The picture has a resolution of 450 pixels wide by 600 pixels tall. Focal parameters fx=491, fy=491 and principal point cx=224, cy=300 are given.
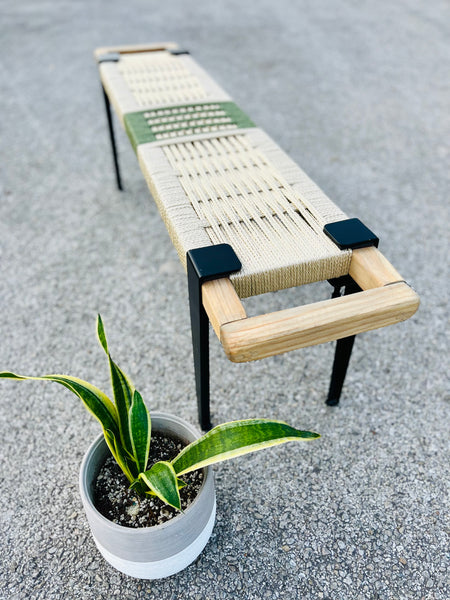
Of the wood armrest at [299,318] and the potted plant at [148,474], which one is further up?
the wood armrest at [299,318]

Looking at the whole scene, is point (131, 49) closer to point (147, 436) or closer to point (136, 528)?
point (147, 436)

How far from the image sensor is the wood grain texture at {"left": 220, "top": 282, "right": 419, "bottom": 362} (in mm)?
816

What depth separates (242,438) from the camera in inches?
30.7

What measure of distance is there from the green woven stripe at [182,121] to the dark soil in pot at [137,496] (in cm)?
82

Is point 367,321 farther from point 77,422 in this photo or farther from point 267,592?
point 77,422

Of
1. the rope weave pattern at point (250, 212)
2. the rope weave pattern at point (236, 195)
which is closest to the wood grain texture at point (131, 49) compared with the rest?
the rope weave pattern at point (236, 195)

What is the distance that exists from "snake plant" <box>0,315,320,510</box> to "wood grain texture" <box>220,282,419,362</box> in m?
0.12

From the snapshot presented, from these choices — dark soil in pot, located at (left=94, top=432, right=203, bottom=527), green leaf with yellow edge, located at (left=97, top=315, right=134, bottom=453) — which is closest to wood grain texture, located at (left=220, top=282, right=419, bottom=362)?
green leaf with yellow edge, located at (left=97, top=315, right=134, bottom=453)

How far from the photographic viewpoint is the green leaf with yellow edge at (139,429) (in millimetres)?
869

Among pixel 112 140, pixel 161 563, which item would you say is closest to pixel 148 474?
pixel 161 563

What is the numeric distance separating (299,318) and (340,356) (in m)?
0.39

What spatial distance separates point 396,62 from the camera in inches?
131

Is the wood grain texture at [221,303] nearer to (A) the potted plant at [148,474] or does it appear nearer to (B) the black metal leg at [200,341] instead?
(B) the black metal leg at [200,341]

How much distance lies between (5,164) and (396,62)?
8.52 ft
